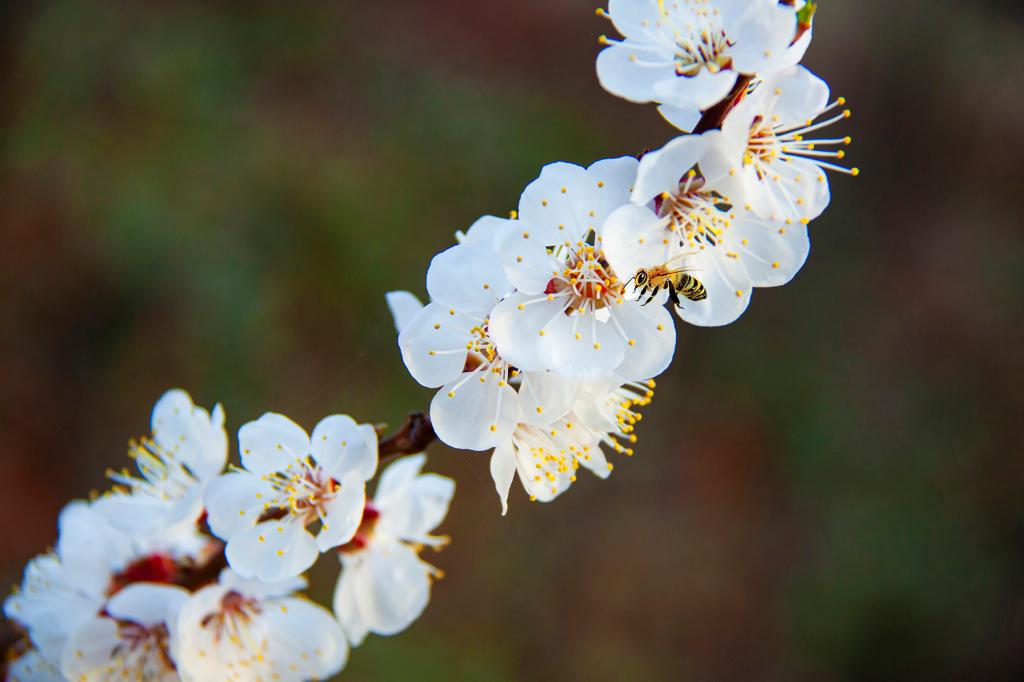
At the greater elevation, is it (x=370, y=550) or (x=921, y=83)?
(x=921, y=83)

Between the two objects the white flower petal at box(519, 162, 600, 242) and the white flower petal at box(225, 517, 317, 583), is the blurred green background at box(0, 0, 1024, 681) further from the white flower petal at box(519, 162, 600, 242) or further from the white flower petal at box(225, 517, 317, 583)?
the white flower petal at box(519, 162, 600, 242)

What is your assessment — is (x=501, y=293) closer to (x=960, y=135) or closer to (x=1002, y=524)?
(x=1002, y=524)

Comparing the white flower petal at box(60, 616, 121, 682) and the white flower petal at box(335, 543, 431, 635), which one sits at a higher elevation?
the white flower petal at box(335, 543, 431, 635)

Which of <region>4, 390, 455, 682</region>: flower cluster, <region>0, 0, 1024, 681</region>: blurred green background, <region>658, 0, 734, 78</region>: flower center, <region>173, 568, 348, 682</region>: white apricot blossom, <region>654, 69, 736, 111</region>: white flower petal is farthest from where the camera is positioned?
<region>0, 0, 1024, 681</region>: blurred green background

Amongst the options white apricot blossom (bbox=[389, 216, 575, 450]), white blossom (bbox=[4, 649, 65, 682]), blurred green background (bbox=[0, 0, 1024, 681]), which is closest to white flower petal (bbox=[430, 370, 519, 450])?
white apricot blossom (bbox=[389, 216, 575, 450])

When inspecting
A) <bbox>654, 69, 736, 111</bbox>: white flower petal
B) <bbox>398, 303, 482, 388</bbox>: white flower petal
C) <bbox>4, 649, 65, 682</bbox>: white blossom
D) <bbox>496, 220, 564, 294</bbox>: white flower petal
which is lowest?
<bbox>4, 649, 65, 682</bbox>: white blossom

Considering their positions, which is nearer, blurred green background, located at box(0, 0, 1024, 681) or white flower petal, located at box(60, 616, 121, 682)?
white flower petal, located at box(60, 616, 121, 682)

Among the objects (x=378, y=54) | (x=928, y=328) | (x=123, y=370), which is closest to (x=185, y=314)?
(x=123, y=370)

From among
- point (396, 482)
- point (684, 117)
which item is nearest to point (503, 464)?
point (396, 482)
